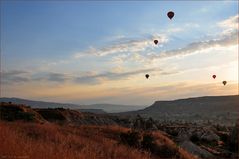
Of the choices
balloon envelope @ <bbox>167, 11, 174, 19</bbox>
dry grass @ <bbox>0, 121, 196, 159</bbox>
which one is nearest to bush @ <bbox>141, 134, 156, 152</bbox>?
dry grass @ <bbox>0, 121, 196, 159</bbox>

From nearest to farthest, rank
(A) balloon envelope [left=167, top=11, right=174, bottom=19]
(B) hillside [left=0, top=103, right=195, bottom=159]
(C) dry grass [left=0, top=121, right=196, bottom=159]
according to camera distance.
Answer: (C) dry grass [left=0, top=121, right=196, bottom=159] → (B) hillside [left=0, top=103, right=195, bottom=159] → (A) balloon envelope [left=167, top=11, right=174, bottom=19]

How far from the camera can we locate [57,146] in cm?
1493

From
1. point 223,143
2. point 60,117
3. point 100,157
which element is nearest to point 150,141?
point 100,157

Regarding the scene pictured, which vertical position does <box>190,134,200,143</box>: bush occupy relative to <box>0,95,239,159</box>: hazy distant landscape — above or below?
below

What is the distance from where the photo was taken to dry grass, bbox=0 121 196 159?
1179 centimetres

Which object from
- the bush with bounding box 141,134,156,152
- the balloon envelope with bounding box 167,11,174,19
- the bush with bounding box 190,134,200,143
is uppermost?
the balloon envelope with bounding box 167,11,174,19

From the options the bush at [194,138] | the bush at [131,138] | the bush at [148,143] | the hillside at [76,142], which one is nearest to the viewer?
the hillside at [76,142]

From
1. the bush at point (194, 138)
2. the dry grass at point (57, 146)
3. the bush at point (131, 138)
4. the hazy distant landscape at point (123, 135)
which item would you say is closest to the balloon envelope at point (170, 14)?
the hazy distant landscape at point (123, 135)

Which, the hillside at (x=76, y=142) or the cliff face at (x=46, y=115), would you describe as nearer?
the hillside at (x=76, y=142)

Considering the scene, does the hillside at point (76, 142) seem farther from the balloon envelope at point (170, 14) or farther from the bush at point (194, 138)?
the balloon envelope at point (170, 14)

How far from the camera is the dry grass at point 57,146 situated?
11.8m

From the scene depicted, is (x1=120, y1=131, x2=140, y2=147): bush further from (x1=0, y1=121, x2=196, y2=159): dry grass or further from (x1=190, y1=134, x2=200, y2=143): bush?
(x1=190, y1=134, x2=200, y2=143): bush

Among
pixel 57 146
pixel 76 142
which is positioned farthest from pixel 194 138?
pixel 57 146

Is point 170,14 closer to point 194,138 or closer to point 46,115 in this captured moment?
point 194,138
